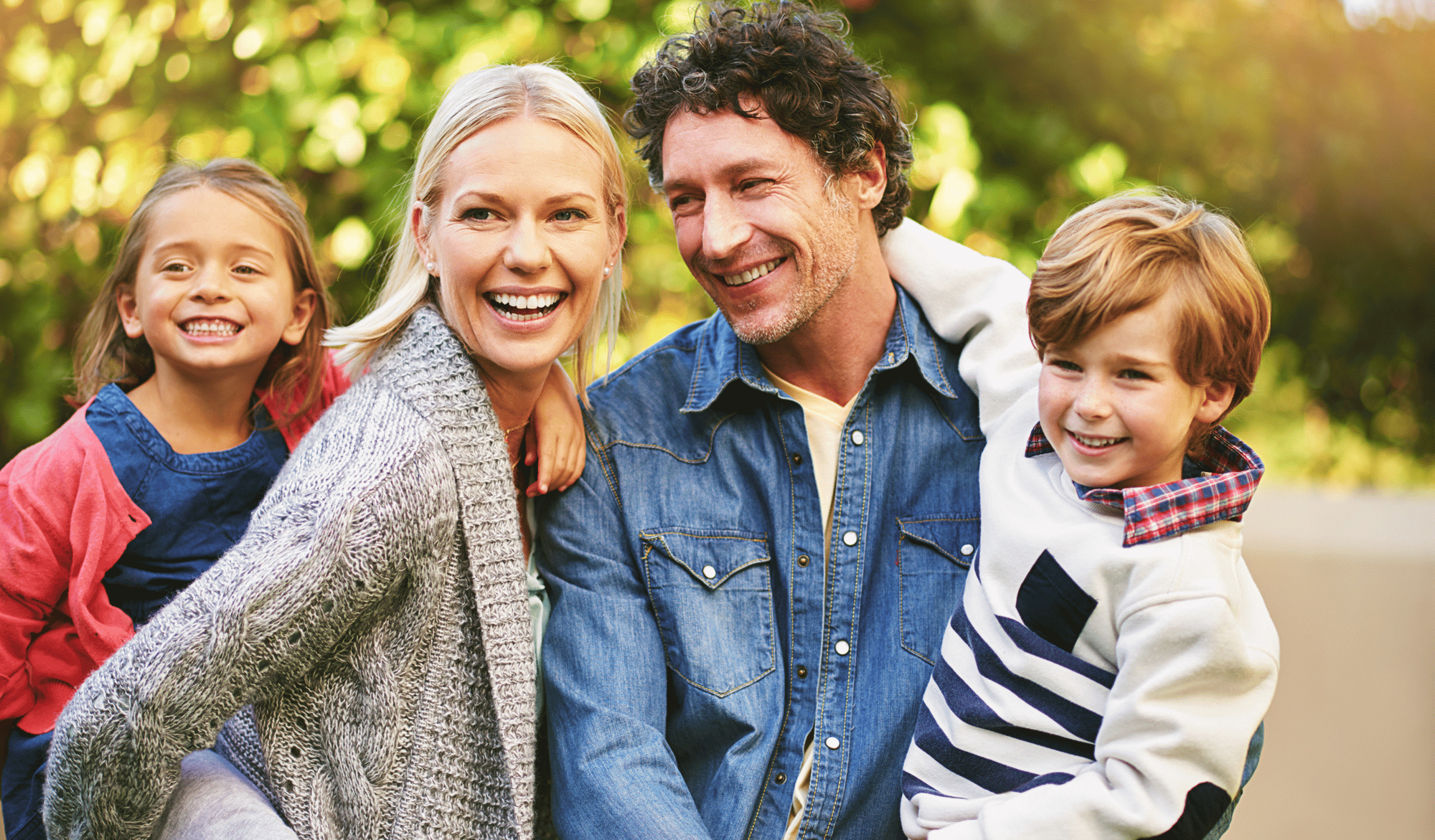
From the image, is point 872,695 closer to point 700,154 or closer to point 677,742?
point 677,742

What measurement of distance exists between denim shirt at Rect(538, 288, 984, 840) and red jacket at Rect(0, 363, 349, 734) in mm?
726

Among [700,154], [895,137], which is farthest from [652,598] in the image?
[895,137]

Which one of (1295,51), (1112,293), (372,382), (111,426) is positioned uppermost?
(1295,51)

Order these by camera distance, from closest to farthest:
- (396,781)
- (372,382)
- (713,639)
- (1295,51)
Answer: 1. (396,781)
2. (372,382)
3. (713,639)
4. (1295,51)

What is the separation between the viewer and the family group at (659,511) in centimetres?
150

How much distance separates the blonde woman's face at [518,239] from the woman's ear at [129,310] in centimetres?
64

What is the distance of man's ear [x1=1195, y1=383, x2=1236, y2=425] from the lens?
153 centimetres

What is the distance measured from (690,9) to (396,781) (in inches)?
72.6

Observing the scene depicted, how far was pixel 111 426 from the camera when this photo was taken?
193cm

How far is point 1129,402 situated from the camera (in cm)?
150

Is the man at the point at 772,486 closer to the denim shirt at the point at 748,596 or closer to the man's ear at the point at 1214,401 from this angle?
the denim shirt at the point at 748,596

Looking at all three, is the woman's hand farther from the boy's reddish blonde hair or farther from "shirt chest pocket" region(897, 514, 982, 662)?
the boy's reddish blonde hair

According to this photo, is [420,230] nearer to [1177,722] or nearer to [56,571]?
[56,571]

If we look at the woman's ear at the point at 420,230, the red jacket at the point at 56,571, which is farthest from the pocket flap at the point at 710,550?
the red jacket at the point at 56,571
